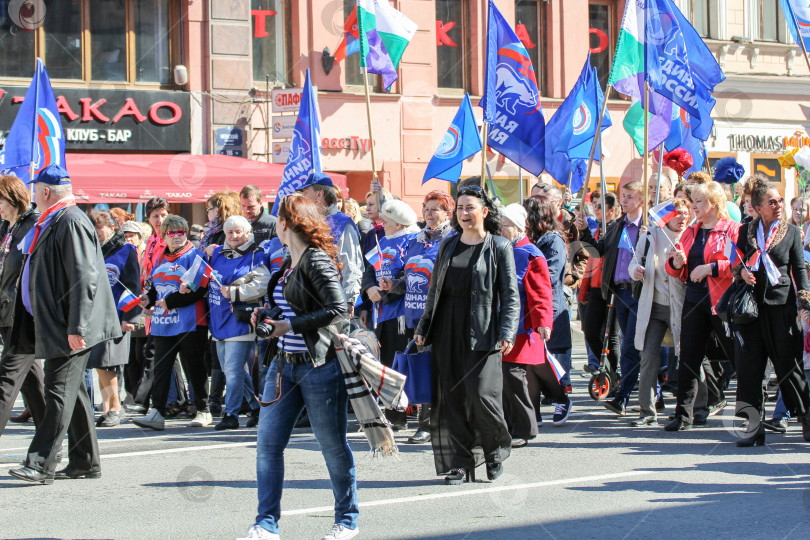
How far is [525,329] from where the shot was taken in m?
8.15

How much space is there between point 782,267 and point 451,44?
17.7 meters

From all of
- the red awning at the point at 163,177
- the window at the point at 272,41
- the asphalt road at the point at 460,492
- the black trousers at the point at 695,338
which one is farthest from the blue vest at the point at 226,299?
the window at the point at 272,41

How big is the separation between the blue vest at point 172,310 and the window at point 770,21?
22468 millimetres

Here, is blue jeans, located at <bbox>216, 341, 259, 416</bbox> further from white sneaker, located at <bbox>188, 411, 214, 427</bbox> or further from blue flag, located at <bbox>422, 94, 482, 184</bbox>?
blue flag, located at <bbox>422, 94, 482, 184</bbox>

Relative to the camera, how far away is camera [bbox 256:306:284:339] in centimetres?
543

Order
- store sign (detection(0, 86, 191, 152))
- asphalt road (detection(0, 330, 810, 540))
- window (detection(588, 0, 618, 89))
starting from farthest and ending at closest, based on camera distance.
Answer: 1. window (detection(588, 0, 618, 89))
2. store sign (detection(0, 86, 191, 152))
3. asphalt road (detection(0, 330, 810, 540))

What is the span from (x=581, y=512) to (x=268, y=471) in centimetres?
183

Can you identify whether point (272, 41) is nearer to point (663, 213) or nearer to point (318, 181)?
point (318, 181)

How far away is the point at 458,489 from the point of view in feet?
22.8

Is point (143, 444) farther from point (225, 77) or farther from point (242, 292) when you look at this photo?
point (225, 77)

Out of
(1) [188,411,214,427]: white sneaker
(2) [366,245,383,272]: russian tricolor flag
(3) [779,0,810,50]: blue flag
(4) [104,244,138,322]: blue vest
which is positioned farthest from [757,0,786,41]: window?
(1) [188,411,214,427]: white sneaker

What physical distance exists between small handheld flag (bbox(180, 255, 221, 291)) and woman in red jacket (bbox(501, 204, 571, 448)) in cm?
267

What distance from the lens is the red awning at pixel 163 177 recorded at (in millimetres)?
18109

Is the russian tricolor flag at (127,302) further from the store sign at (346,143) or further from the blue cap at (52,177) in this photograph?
the store sign at (346,143)
